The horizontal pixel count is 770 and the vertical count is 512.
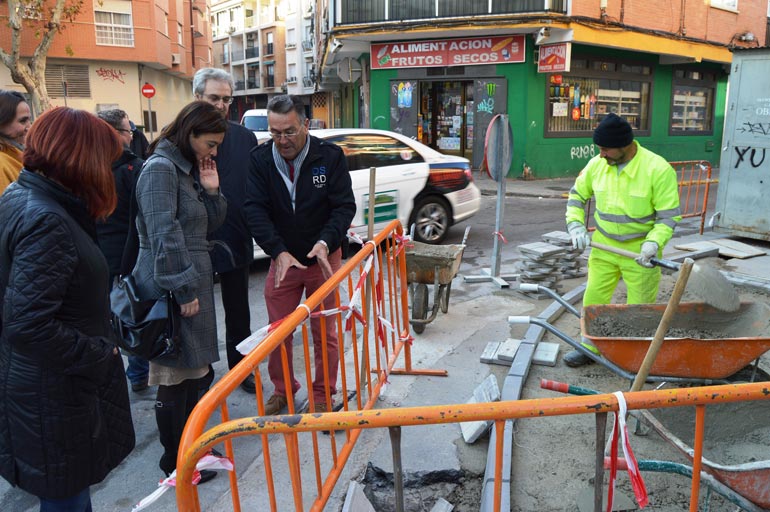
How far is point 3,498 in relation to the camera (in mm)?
3289

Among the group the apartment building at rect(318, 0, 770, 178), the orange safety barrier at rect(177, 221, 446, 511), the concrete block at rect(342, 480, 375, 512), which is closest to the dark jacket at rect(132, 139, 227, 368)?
the orange safety barrier at rect(177, 221, 446, 511)

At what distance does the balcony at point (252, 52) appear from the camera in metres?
58.7

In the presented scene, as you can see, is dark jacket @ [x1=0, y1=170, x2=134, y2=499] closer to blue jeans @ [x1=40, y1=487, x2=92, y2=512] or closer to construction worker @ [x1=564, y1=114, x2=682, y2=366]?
blue jeans @ [x1=40, y1=487, x2=92, y2=512]

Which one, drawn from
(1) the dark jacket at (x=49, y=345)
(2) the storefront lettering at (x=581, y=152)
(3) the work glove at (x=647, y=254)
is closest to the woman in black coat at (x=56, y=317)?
(1) the dark jacket at (x=49, y=345)

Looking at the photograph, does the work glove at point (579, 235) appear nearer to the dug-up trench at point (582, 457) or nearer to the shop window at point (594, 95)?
the dug-up trench at point (582, 457)

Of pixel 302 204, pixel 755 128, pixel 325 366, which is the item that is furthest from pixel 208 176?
pixel 755 128

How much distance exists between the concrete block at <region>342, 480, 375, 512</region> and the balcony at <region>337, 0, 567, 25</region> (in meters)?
16.3

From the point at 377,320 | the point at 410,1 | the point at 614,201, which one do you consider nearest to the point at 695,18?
the point at 410,1

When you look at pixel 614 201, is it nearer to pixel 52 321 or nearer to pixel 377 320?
pixel 377 320

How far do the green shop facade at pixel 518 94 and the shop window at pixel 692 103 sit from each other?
95cm

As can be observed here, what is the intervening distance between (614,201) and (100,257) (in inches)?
132

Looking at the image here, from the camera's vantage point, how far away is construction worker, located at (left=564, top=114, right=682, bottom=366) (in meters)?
4.18

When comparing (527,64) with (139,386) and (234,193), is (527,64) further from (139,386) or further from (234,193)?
(139,386)

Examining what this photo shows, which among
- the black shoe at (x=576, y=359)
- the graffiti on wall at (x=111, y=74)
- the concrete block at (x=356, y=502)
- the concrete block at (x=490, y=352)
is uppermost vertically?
the graffiti on wall at (x=111, y=74)
